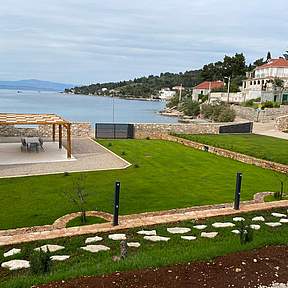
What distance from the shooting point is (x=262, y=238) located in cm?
544

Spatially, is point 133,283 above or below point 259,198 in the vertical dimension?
above

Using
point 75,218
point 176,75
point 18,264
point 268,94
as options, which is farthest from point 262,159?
point 176,75

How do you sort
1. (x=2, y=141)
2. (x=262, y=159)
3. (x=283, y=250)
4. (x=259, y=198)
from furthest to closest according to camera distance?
(x=2, y=141) < (x=262, y=159) < (x=259, y=198) < (x=283, y=250)

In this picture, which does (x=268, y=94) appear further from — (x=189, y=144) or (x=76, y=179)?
(x=76, y=179)

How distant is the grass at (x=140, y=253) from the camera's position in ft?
13.8

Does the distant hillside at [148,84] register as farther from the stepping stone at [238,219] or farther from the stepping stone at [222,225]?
the stepping stone at [222,225]

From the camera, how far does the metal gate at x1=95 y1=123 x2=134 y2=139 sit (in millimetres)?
22734

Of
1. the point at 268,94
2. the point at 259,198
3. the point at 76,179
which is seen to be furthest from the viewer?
the point at 268,94

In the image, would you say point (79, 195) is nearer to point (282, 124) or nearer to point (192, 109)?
point (282, 124)

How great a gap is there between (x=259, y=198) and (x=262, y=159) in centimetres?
547

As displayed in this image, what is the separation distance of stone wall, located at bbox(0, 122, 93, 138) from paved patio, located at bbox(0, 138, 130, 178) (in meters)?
4.02

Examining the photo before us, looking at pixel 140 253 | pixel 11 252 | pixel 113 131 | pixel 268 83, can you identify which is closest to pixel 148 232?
pixel 140 253

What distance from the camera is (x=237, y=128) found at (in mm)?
25750

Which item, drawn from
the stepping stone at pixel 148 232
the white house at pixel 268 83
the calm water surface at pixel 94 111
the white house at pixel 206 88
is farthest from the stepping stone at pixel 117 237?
the white house at pixel 206 88
